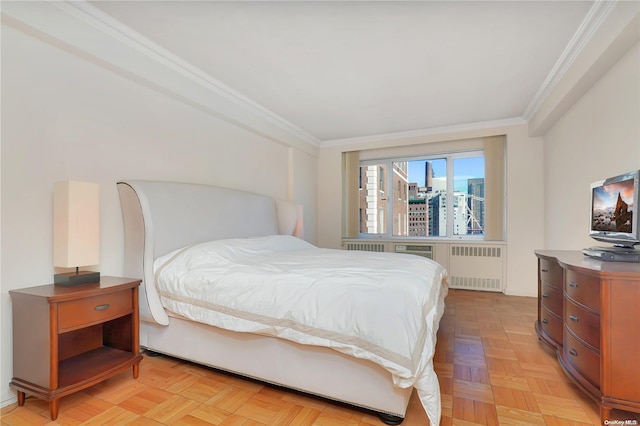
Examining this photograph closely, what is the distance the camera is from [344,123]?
4.24 meters

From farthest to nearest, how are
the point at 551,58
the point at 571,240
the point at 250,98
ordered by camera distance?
the point at 250,98 → the point at 571,240 → the point at 551,58

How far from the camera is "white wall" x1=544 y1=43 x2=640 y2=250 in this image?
203cm

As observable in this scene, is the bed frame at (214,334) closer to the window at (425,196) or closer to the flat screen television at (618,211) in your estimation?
the flat screen television at (618,211)

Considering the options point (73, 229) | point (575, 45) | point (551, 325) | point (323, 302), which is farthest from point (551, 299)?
point (73, 229)

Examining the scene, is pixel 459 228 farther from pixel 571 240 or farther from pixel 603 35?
pixel 603 35

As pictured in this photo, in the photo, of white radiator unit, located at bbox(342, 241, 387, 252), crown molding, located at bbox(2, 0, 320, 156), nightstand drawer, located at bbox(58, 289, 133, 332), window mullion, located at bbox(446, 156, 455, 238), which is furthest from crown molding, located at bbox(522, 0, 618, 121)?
nightstand drawer, located at bbox(58, 289, 133, 332)

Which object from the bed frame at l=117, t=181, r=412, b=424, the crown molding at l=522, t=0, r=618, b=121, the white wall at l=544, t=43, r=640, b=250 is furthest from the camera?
the white wall at l=544, t=43, r=640, b=250

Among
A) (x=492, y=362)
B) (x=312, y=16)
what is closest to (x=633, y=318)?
(x=492, y=362)

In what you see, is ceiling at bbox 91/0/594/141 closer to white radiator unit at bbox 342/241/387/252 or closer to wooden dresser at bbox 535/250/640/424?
wooden dresser at bbox 535/250/640/424

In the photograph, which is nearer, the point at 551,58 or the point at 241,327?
the point at 241,327

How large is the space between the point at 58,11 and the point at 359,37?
1.92 m

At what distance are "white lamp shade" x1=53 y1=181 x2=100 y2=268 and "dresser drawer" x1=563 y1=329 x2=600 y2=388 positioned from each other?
110 inches

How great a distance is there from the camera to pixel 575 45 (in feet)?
7.59

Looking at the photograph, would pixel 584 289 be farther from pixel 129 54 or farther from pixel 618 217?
pixel 129 54
